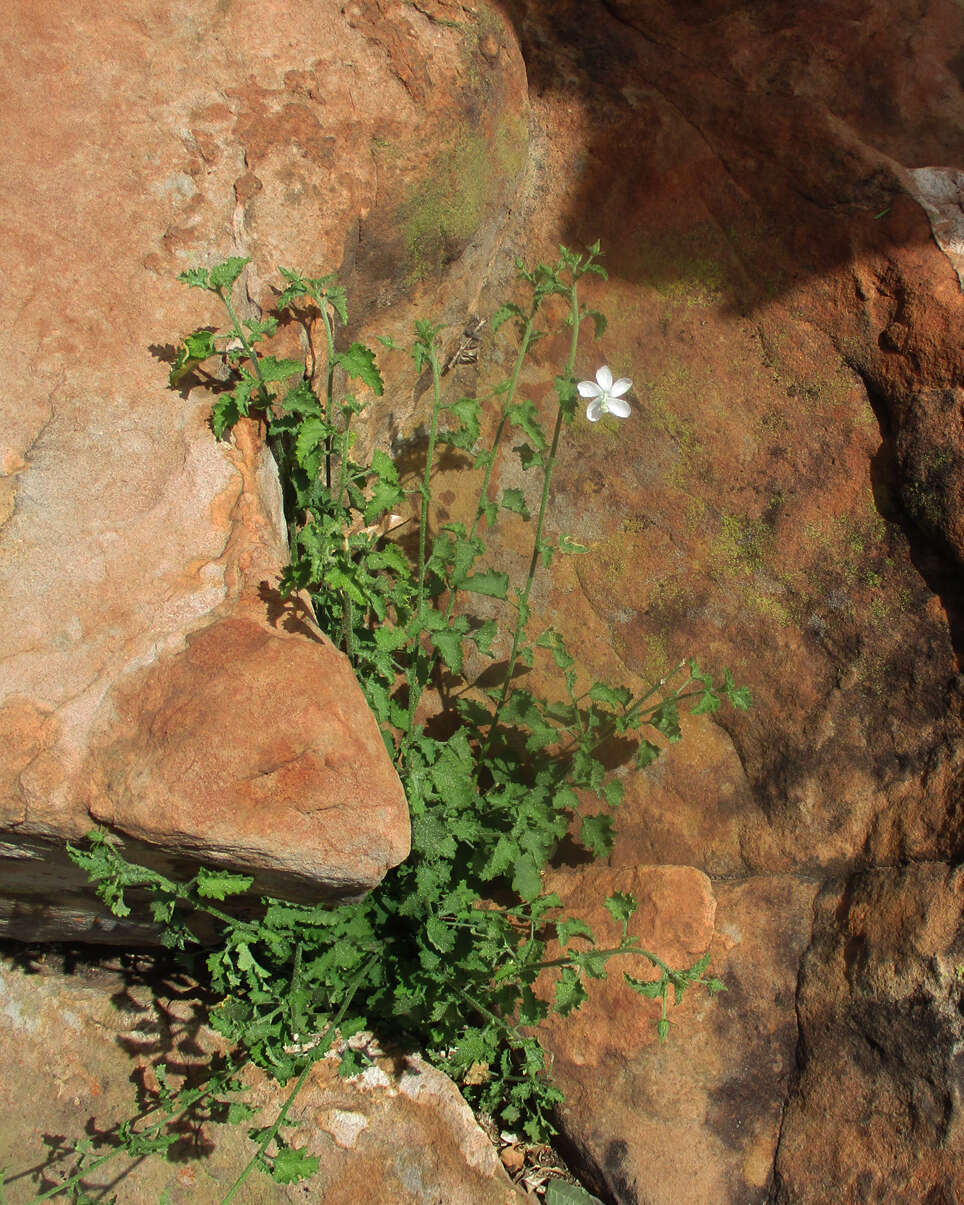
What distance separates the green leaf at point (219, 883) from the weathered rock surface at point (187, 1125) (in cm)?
109

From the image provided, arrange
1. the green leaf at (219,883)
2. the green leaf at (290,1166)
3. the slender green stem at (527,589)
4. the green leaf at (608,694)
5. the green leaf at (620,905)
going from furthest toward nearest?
the green leaf at (608,694) < the slender green stem at (527,589) < the green leaf at (620,905) < the green leaf at (290,1166) < the green leaf at (219,883)

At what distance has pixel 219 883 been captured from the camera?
2.33 meters

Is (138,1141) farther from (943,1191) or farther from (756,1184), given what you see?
(943,1191)

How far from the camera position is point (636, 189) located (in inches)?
156

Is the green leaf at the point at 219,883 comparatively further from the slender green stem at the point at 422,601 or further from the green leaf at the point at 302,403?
the green leaf at the point at 302,403

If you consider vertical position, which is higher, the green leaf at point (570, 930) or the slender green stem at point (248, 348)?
the slender green stem at point (248, 348)

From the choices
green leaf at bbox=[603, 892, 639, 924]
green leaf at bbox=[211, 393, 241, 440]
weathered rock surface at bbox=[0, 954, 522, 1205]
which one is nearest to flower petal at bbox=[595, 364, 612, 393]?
green leaf at bbox=[211, 393, 241, 440]

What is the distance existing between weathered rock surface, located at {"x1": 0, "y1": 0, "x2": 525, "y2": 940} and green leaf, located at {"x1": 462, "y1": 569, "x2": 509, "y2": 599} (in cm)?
59

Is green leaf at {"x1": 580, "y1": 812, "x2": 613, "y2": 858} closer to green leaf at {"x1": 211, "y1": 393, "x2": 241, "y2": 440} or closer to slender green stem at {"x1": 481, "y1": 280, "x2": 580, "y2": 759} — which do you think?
slender green stem at {"x1": 481, "y1": 280, "x2": 580, "y2": 759}

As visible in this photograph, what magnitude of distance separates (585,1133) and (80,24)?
3860mm

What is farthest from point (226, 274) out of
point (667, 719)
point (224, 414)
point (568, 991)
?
point (568, 991)

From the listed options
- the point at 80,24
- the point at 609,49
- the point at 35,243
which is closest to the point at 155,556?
the point at 35,243

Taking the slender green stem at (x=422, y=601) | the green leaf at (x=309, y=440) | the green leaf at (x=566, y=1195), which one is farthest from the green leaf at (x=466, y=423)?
the green leaf at (x=566, y=1195)

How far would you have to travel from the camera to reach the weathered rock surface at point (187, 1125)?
292 cm
